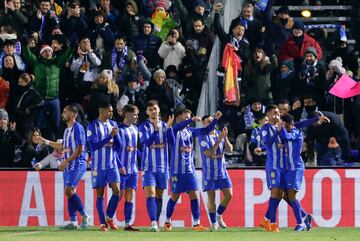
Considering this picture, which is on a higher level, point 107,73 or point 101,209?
point 107,73

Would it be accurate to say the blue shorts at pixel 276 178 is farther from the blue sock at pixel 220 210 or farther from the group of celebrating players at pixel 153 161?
the blue sock at pixel 220 210

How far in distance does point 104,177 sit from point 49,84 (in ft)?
15.9

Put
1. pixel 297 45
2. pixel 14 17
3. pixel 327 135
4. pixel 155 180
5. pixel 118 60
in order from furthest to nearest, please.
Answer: pixel 14 17
pixel 297 45
pixel 118 60
pixel 327 135
pixel 155 180

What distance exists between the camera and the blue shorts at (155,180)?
2382 centimetres

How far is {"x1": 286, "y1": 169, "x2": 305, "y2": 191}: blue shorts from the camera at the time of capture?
77.2ft

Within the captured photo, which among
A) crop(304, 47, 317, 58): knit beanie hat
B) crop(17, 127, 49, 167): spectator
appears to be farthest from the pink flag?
crop(17, 127, 49, 167): spectator

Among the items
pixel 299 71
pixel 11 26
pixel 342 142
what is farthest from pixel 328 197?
pixel 11 26

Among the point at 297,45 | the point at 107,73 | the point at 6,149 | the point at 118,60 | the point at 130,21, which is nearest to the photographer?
the point at 6,149

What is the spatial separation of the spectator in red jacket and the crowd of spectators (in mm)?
20

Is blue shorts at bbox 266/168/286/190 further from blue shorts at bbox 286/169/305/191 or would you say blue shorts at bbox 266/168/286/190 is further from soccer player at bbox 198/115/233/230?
soccer player at bbox 198/115/233/230

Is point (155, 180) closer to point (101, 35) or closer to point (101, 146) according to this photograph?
point (101, 146)

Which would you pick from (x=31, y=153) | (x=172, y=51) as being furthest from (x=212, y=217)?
(x=172, y=51)

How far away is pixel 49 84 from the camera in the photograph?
1097 inches

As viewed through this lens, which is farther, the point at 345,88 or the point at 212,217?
the point at 345,88
